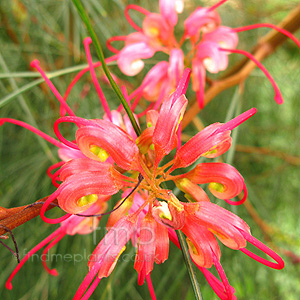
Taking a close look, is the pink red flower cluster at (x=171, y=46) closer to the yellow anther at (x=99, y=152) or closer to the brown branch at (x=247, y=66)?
the brown branch at (x=247, y=66)

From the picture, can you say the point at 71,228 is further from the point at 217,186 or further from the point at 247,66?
the point at 247,66

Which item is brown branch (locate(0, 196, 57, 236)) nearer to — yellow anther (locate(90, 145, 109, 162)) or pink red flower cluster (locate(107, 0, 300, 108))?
yellow anther (locate(90, 145, 109, 162))

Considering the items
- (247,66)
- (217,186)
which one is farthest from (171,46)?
(217,186)

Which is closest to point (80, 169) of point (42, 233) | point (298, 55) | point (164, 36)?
point (164, 36)

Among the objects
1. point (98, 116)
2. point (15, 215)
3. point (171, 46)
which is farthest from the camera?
point (98, 116)

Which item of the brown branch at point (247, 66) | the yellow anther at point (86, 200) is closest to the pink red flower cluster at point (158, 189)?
the yellow anther at point (86, 200)

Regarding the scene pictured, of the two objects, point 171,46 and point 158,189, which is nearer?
point 158,189

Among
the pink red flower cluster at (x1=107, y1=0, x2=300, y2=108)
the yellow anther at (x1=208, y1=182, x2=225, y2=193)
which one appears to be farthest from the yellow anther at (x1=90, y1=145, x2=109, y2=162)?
the pink red flower cluster at (x1=107, y1=0, x2=300, y2=108)
